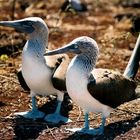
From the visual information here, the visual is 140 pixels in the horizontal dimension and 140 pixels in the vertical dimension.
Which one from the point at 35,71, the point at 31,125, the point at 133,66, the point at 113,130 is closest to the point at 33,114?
the point at 31,125

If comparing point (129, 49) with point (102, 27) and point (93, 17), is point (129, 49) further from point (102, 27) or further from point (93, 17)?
point (93, 17)

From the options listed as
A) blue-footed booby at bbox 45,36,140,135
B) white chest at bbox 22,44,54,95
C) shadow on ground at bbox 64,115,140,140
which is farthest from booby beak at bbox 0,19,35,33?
shadow on ground at bbox 64,115,140,140

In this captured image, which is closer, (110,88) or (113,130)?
(110,88)

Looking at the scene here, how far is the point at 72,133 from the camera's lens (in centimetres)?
744

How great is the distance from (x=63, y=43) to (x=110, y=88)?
4505 mm

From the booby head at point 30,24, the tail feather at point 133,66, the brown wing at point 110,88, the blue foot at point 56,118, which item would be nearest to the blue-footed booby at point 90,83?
the brown wing at point 110,88

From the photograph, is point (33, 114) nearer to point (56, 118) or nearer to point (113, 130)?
point (56, 118)

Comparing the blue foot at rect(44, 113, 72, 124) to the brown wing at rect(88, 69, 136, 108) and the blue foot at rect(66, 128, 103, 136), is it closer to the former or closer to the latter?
the blue foot at rect(66, 128, 103, 136)

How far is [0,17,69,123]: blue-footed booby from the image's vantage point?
24.9ft

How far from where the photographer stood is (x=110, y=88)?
24.0 ft

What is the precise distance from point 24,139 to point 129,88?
5.00 ft

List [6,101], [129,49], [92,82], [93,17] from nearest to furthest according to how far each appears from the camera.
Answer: [92,82]
[6,101]
[129,49]
[93,17]

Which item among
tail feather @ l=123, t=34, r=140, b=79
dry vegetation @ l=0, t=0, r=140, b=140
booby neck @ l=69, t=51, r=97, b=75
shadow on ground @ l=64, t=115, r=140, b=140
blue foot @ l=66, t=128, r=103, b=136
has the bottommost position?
dry vegetation @ l=0, t=0, r=140, b=140

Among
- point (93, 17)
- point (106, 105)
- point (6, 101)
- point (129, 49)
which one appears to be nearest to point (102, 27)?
point (93, 17)
